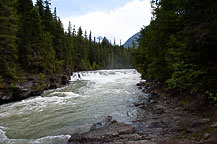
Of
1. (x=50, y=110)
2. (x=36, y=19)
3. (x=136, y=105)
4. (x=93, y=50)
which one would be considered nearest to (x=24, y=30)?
(x=36, y=19)

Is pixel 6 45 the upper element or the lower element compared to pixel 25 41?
lower

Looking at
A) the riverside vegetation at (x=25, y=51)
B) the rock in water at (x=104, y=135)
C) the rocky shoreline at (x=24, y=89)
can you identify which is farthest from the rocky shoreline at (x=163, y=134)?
the riverside vegetation at (x=25, y=51)

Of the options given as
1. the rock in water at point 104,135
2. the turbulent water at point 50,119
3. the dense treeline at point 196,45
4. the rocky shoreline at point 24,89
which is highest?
the dense treeline at point 196,45

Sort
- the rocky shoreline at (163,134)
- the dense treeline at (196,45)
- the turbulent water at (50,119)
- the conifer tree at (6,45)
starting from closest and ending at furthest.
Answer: the rocky shoreline at (163,134)
the dense treeline at (196,45)
the turbulent water at (50,119)
the conifer tree at (6,45)

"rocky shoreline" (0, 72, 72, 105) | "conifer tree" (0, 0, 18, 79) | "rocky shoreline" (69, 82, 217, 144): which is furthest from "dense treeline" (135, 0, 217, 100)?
"conifer tree" (0, 0, 18, 79)

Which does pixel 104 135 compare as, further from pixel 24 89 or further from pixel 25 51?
pixel 25 51

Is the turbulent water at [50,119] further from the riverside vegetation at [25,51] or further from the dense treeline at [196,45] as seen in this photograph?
the dense treeline at [196,45]

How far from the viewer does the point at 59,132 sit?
6.88 m

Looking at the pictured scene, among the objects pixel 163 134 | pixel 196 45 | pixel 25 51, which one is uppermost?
pixel 25 51

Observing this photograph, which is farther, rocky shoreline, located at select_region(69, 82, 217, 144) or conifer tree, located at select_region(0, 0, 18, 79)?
conifer tree, located at select_region(0, 0, 18, 79)

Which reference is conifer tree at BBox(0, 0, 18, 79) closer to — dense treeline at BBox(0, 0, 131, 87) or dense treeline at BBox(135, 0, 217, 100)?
dense treeline at BBox(0, 0, 131, 87)

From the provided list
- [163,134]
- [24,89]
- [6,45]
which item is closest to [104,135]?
[163,134]

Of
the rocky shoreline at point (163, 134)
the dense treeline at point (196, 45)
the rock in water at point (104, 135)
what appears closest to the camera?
the rocky shoreline at point (163, 134)

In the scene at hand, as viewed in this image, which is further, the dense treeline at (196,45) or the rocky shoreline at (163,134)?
the dense treeline at (196,45)
